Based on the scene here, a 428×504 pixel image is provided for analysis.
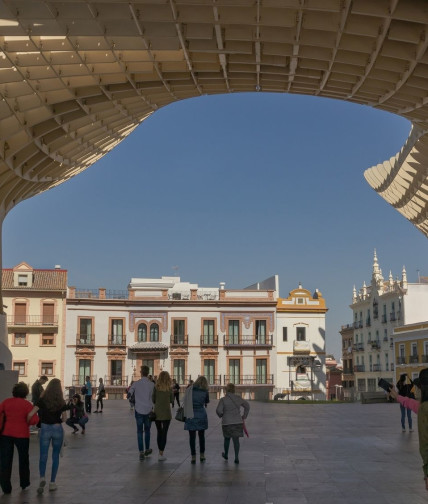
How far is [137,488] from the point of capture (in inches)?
431

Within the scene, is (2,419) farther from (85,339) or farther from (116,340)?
(116,340)

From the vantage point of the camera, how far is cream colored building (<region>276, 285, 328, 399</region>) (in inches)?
2768

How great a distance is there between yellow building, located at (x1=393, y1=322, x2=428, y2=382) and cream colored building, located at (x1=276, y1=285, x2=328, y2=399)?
7.56 metres

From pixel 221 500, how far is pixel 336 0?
11.1 m

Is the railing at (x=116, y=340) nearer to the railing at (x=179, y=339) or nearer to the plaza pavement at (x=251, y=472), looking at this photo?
the railing at (x=179, y=339)

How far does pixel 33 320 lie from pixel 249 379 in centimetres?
2046

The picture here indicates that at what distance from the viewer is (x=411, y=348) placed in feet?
227

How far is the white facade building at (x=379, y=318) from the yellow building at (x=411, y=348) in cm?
265

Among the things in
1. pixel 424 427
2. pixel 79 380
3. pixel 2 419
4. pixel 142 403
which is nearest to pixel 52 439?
pixel 2 419

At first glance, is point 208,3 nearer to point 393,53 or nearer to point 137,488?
point 393,53

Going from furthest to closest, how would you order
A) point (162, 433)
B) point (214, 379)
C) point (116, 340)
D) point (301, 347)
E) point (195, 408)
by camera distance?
point (301, 347) → point (214, 379) → point (116, 340) → point (162, 433) → point (195, 408)

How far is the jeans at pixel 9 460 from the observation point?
10.6 m

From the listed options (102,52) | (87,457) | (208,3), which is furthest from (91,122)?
(87,457)

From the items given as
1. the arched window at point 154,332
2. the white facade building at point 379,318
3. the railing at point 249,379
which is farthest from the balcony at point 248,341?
the white facade building at point 379,318
